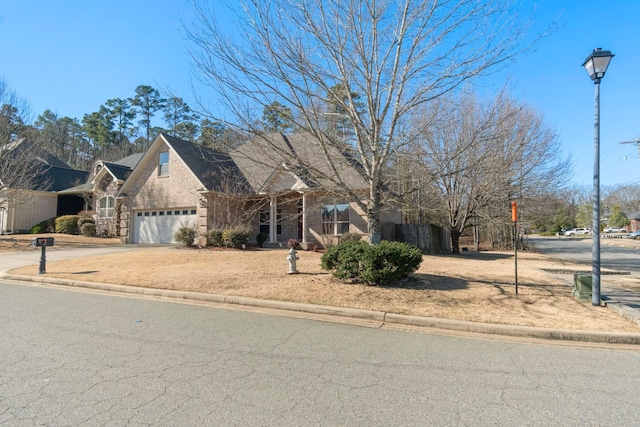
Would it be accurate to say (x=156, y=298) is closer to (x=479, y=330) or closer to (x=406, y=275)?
(x=406, y=275)

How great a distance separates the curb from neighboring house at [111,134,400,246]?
954 cm

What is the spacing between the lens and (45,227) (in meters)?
28.0

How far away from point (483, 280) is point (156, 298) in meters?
8.51

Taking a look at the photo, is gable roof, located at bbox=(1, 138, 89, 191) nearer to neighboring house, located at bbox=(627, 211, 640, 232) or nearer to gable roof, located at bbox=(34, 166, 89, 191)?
gable roof, located at bbox=(34, 166, 89, 191)

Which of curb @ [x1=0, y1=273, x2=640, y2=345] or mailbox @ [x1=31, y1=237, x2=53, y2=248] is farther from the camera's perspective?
mailbox @ [x1=31, y1=237, x2=53, y2=248]

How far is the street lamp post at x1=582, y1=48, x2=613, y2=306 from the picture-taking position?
24.9 feet

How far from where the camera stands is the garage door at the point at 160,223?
21.5 m

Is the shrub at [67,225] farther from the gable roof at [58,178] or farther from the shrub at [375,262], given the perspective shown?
the shrub at [375,262]

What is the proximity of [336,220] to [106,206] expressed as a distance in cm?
1771

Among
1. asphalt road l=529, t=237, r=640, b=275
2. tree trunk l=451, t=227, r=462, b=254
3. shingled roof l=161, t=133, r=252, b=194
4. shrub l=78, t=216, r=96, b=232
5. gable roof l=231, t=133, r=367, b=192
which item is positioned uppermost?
shingled roof l=161, t=133, r=252, b=194

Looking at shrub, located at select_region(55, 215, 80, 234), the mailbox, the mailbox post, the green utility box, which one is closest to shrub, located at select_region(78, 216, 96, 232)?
shrub, located at select_region(55, 215, 80, 234)

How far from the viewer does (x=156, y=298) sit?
8641 mm

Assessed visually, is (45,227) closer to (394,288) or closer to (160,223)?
(160,223)

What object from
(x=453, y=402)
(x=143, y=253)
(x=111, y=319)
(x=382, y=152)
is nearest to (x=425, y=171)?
(x=382, y=152)
